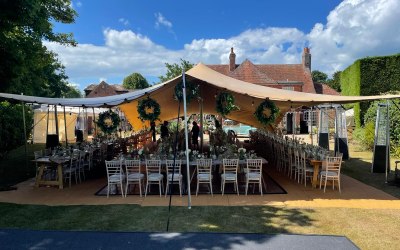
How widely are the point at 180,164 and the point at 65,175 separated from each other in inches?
157

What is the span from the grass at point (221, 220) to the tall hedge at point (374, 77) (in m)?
14.1

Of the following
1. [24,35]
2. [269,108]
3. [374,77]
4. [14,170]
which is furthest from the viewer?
[374,77]

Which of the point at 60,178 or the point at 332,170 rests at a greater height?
the point at 332,170

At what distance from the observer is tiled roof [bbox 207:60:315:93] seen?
35.0m

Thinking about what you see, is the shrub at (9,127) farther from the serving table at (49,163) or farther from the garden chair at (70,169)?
the serving table at (49,163)

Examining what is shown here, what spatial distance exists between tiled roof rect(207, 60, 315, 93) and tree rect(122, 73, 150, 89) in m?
27.3

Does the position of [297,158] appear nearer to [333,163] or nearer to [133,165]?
[333,163]

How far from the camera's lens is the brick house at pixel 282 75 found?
3494 centimetres

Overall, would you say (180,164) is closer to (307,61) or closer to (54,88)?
(307,61)

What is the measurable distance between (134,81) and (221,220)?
61352mm

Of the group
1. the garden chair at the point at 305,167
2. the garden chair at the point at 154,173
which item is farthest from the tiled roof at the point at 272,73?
the garden chair at the point at 154,173

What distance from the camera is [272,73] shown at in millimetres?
38625

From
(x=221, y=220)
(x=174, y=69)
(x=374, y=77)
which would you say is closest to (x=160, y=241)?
(x=221, y=220)

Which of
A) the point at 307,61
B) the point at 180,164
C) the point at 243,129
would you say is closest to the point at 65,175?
the point at 180,164
